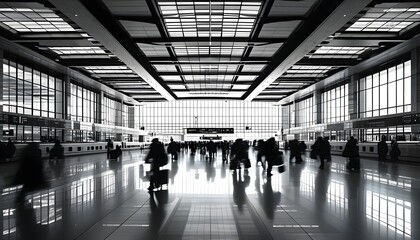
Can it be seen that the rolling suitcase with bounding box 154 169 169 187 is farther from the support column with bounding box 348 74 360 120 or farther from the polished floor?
the support column with bounding box 348 74 360 120

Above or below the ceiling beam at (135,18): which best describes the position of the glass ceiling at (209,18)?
above

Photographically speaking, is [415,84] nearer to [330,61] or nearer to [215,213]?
[330,61]

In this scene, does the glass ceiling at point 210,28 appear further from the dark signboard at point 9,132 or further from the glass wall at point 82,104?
the dark signboard at point 9,132

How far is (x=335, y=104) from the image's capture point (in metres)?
42.8

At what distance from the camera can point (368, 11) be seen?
62.6ft

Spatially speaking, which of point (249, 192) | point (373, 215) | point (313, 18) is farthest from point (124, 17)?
point (373, 215)

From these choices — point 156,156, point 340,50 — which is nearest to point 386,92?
point 340,50

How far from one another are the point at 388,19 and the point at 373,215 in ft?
58.7

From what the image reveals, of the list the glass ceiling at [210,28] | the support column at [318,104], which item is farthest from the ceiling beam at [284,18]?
the support column at [318,104]

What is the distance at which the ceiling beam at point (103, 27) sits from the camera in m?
16.7

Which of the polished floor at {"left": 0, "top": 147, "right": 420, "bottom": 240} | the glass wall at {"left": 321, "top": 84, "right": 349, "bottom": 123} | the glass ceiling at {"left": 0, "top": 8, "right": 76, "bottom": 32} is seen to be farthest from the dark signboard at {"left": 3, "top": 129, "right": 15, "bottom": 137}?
the glass wall at {"left": 321, "top": 84, "right": 349, "bottom": 123}

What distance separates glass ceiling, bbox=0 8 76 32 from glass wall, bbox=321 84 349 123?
29261mm

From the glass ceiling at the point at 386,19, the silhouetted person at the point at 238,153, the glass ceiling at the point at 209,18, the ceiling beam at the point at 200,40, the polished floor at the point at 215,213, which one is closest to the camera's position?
the polished floor at the point at 215,213

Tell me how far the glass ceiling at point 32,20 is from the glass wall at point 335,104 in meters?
29.3
